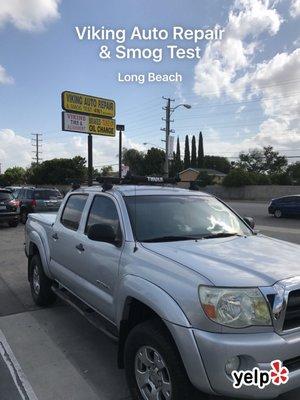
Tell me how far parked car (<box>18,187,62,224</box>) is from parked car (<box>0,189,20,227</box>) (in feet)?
4.51

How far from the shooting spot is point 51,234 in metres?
5.93

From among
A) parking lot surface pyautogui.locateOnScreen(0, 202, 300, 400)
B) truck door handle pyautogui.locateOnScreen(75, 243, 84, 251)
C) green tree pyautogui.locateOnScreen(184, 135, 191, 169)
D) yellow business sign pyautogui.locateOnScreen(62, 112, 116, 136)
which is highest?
green tree pyautogui.locateOnScreen(184, 135, 191, 169)

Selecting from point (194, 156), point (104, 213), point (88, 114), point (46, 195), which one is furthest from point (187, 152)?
point (104, 213)

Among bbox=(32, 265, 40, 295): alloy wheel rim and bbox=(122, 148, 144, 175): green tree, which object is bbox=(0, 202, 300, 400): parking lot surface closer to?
bbox=(32, 265, 40, 295): alloy wheel rim

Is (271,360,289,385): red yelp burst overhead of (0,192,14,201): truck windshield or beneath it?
beneath

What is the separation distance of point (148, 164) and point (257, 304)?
81.0 metres

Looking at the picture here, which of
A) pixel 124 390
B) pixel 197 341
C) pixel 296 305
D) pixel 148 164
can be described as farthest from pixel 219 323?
pixel 148 164

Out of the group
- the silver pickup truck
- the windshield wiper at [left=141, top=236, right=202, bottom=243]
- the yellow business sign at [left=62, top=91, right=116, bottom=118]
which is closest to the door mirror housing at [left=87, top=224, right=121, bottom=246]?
the silver pickup truck

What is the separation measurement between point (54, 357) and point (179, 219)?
6.48 ft

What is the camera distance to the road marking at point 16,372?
3759 mm

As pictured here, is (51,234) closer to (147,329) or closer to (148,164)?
(147,329)

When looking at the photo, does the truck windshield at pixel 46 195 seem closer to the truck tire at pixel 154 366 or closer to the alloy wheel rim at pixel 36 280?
the alloy wheel rim at pixel 36 280

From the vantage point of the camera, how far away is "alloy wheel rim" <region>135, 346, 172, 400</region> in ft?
10.1

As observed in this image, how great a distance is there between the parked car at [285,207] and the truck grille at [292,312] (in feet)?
80.5
